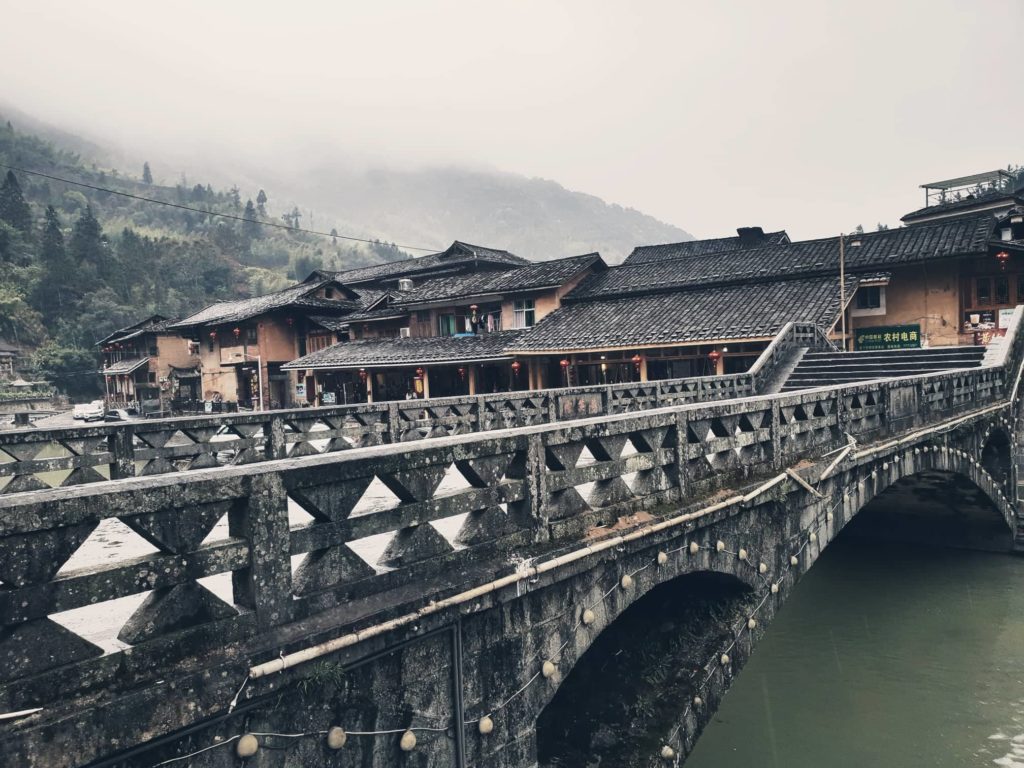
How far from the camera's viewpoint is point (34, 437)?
8.92m

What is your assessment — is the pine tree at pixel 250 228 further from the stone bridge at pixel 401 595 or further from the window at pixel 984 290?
the stone bridge at pixel 401 595

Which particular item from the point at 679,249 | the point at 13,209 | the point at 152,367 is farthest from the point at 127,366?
the point at 13,209

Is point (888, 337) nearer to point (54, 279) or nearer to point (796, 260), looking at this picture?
point (796, 260)

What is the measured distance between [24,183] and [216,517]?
18888cm

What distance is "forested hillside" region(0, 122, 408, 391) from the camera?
7288 centimetres

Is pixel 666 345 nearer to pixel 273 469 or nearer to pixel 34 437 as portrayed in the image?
pixel 34 437

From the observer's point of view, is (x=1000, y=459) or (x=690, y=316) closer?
(x=1000, y=459)

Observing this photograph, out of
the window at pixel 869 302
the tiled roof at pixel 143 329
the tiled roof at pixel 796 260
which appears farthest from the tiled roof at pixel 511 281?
the tiled roof at pixel 143 329

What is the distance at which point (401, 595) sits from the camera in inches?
169

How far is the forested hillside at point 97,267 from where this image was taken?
7288 cm

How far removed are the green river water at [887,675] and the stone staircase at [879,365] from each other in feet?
17.3

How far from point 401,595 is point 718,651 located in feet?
16.3

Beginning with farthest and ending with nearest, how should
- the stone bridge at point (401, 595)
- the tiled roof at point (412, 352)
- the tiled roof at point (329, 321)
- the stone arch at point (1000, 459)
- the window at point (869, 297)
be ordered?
the tiled roof at point (329, 321) < the tiled roof at point (412, 352) < the window at point (869, 297) < the stone arch at point (1000, 459) < the stone bridge at point (401, 595)

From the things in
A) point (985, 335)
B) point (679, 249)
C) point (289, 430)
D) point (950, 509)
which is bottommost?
point (950, 509)
